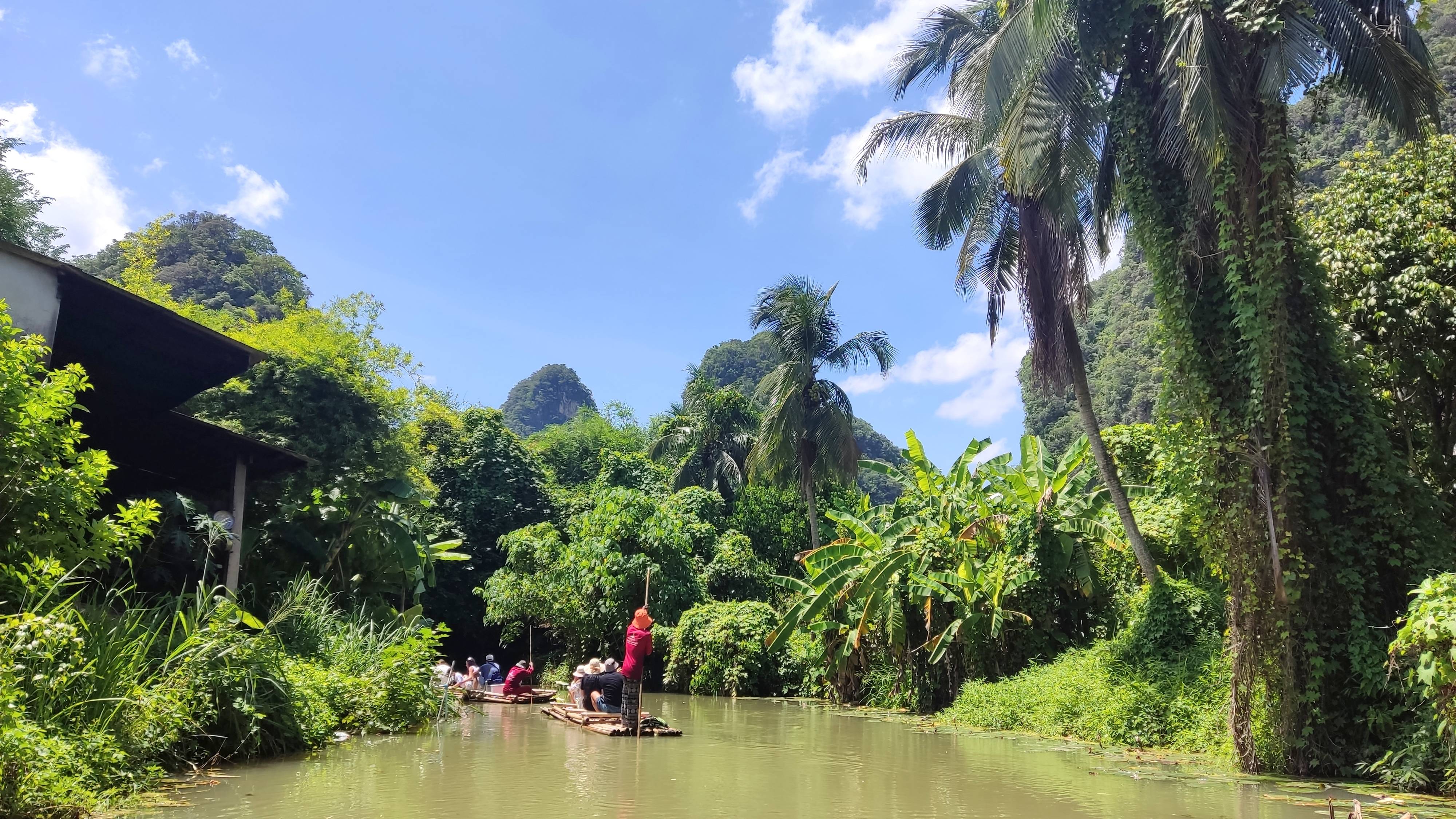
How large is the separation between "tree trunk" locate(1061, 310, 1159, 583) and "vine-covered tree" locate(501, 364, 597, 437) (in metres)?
82.8

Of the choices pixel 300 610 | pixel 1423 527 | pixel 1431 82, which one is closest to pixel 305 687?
pixel 300 610

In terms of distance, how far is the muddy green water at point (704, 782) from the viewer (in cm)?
698

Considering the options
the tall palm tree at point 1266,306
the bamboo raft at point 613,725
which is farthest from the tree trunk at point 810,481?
the tall palm tree at point 1266,306

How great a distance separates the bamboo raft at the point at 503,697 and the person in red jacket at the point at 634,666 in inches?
238

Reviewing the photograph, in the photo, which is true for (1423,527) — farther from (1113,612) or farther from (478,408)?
(478,408)

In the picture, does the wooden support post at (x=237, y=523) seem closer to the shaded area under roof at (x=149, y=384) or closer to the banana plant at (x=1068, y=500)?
the shaded area under roof at (x=149, y=384)

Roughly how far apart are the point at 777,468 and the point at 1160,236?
51.1 feet

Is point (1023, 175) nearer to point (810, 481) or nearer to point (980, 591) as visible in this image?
point (980, 591)

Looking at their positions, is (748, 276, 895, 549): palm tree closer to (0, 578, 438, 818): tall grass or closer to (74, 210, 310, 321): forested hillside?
(0, 578, 438, 818): tall grass

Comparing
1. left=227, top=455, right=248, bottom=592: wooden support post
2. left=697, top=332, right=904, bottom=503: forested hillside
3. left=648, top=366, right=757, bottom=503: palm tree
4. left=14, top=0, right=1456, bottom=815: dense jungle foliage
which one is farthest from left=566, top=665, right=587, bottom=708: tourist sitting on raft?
left=697, top=332, right=904, bottom=503: forested hillside

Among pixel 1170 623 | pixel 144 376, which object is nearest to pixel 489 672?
pixel 144 376

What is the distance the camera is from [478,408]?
110 ft

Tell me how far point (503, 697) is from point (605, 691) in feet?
17.7

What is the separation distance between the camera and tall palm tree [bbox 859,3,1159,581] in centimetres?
1202
